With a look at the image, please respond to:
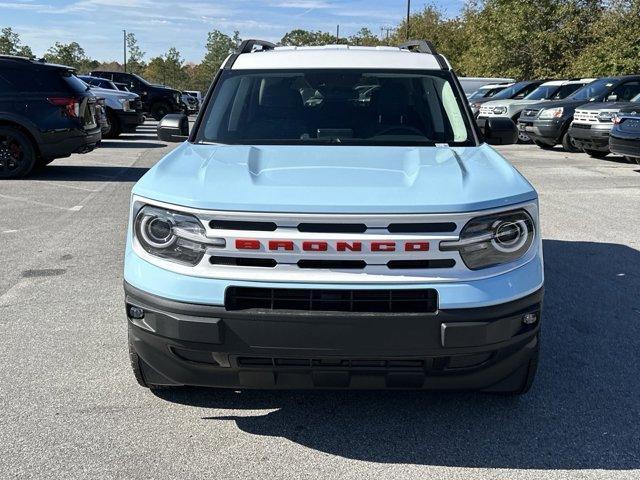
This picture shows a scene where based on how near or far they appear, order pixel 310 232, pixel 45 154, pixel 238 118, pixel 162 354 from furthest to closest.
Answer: pixel 45 154, pixel 238 118, pixel 162 354, pixel 310 232

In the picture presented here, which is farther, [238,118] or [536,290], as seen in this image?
[238,118]

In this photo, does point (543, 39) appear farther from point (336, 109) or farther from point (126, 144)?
point (336, 109)

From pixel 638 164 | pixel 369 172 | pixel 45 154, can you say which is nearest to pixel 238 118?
pixel 369 172

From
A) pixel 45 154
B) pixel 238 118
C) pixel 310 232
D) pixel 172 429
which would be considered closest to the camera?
pixel 310 232

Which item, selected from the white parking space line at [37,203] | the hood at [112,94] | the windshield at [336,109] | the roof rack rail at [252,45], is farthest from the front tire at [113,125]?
the windshield at [336,109]

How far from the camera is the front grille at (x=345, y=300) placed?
279 cm

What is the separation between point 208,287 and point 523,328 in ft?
4.37

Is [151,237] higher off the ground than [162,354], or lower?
higher

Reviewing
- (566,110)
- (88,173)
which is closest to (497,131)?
(88,173)

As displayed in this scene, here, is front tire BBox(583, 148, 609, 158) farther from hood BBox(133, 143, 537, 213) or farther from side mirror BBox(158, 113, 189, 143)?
hood BBox(133, 143, 537, 213)

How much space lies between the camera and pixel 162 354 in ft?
9.85

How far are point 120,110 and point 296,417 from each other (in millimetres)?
16220

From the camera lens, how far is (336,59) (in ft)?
15.3

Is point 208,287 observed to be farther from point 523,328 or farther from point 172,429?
point 523,328
